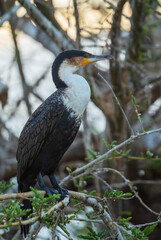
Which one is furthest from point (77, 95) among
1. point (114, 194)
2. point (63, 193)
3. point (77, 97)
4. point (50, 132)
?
point (114, 194)

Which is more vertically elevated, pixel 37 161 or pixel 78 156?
pixel 37 161

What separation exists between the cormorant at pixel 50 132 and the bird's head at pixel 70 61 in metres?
0.11

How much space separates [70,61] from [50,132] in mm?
636

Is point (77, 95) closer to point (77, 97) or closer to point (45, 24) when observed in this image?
point (77, 97)

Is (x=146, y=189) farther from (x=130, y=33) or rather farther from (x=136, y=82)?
(x=130, y=33)

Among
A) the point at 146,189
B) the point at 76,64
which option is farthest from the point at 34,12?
the point at 146,189

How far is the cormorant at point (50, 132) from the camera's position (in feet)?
10.1

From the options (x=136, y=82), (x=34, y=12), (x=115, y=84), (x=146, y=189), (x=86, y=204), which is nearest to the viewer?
(x=86, y=204)

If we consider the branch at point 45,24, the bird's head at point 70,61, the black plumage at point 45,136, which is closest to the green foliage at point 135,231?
the black plumage at point 45,136

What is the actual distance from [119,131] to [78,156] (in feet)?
3.39

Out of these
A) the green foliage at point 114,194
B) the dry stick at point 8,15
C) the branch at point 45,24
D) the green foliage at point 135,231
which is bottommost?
the green foliage at point 135,231

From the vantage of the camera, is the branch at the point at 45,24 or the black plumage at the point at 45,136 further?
the branch at the point at 45,24

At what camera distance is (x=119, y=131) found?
201 inches

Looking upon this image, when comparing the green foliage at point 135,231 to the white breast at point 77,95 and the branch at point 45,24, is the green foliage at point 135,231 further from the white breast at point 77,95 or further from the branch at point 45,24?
the branch at point 45,24
